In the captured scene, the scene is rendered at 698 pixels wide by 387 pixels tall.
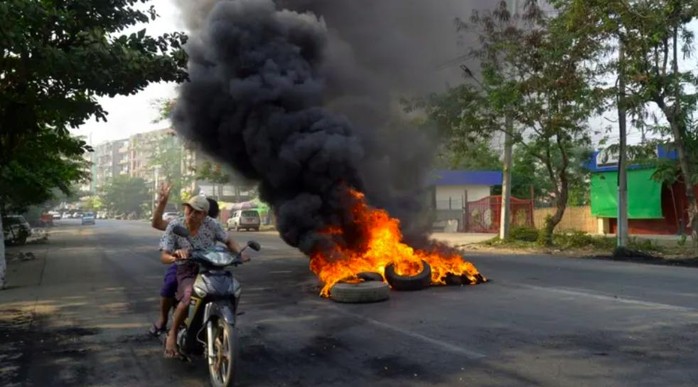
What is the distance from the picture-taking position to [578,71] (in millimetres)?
17125

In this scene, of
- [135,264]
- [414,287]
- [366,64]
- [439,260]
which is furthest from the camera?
[135,264]

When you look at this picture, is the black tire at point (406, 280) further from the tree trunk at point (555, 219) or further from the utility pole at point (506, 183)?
the tree trunk at point (555, 219)

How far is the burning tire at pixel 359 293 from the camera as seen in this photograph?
8.70 metres

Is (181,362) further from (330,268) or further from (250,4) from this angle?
(250,4)

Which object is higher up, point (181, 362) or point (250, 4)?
point (250, 4)

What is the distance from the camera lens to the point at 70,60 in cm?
791

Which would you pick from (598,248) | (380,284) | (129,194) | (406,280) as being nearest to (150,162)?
(129,194)

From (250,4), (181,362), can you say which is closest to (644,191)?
(250,4)

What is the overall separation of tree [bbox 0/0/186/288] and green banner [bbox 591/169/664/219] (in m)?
18.2

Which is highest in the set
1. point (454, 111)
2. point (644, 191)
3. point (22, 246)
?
point (454, 111)

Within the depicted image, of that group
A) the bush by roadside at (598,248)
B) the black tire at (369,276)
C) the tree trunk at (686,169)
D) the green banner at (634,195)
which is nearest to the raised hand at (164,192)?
the black tire at (369,276)

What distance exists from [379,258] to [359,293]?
61.1 inches

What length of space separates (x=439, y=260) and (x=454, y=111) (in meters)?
10.2

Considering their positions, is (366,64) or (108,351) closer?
(108,351)
